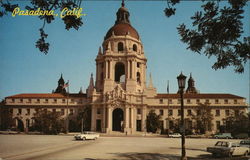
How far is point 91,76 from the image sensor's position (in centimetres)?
7975

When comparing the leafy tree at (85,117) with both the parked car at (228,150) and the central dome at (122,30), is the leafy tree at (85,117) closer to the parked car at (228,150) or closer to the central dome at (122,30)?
the central dome at (122,30)

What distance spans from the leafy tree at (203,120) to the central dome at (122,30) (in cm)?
3485

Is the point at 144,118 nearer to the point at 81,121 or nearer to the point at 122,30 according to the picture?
the point at 81,121

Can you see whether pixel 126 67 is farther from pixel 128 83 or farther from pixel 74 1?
pixel 74 1

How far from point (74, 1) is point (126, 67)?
67.1 meters

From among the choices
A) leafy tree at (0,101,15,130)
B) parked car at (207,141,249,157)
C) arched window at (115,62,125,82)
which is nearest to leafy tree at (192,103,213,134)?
arched window at (115,62,125,82)

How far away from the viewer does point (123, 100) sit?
220ft

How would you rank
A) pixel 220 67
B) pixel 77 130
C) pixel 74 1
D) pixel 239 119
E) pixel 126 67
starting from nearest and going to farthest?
pixel 74 1
pixel 220 67
pixel 239 119
pixel 77 130
pixel 126 67

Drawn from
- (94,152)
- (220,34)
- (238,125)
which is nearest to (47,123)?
(94,152)

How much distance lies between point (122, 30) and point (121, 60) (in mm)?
11911

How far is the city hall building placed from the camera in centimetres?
6831

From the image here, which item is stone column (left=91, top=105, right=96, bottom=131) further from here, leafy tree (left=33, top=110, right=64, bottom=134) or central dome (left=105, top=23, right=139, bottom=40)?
central dome (left=105, top=23, right=139, bottom=40)

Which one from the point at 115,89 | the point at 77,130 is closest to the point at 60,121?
the point at 77,130

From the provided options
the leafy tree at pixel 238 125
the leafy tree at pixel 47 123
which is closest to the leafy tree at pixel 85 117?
the leafy tree at pixel 47 123
